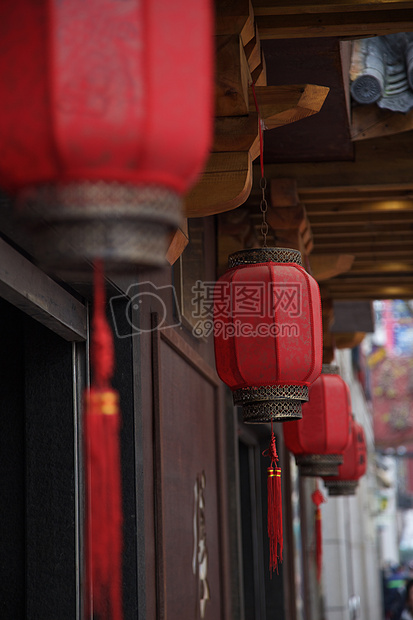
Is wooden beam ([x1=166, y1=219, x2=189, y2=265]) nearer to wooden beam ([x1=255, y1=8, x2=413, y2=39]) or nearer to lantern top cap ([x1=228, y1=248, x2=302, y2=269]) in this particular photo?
lantern top cap ([x1=228, y1=248, x2=302, y2=269])

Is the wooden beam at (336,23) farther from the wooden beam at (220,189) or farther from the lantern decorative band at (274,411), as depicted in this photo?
the lantern decorative band at (274,411)

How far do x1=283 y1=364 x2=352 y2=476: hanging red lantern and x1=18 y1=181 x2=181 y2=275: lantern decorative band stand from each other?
340cm

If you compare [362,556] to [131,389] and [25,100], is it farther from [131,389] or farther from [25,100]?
[25,100]

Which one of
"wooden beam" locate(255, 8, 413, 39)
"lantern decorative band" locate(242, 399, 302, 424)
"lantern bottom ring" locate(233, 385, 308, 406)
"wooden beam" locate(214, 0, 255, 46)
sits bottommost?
"lantern decorative band" locate(242, 399, 302, 424)

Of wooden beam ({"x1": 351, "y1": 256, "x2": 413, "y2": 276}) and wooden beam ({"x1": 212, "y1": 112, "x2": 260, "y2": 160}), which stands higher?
wooden beam ({"x1": 351, "y1": 256, "x2": 413, "y2": 276})

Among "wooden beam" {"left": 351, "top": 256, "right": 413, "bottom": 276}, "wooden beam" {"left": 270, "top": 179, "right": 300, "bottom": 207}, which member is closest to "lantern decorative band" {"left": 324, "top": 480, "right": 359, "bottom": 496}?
"wooden beam" {"left": 351, "top": 256, "right": 413, "bottom": 276}

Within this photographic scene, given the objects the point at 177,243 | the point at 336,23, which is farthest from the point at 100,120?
the point at 336,23

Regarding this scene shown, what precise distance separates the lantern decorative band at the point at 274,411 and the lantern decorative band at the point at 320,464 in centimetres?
201

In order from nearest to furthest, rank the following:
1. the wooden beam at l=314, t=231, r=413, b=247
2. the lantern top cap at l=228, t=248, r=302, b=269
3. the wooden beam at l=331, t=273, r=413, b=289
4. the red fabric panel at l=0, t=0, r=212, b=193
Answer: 1. the red fabric panel at l=0, t=0, r=212, b=193
2. the lantern top cap at l=228, t=248, r=302, b=269
3. the wooden beam at l=314, t=231, r=413, b=247
4. the wooden beam at l=331, t=273, r=413, b=289

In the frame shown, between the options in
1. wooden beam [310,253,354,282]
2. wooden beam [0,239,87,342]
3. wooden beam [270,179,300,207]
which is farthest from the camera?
wooden beam [310,253,354,282]

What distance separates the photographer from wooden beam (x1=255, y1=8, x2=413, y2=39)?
9.37ft

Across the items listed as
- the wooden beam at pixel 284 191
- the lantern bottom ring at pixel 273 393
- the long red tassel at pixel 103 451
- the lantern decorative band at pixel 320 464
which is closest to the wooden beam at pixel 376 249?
the wooden beam at pixel 284 191

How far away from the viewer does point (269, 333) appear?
2.75 m

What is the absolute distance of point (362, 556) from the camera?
16031 millimetres
